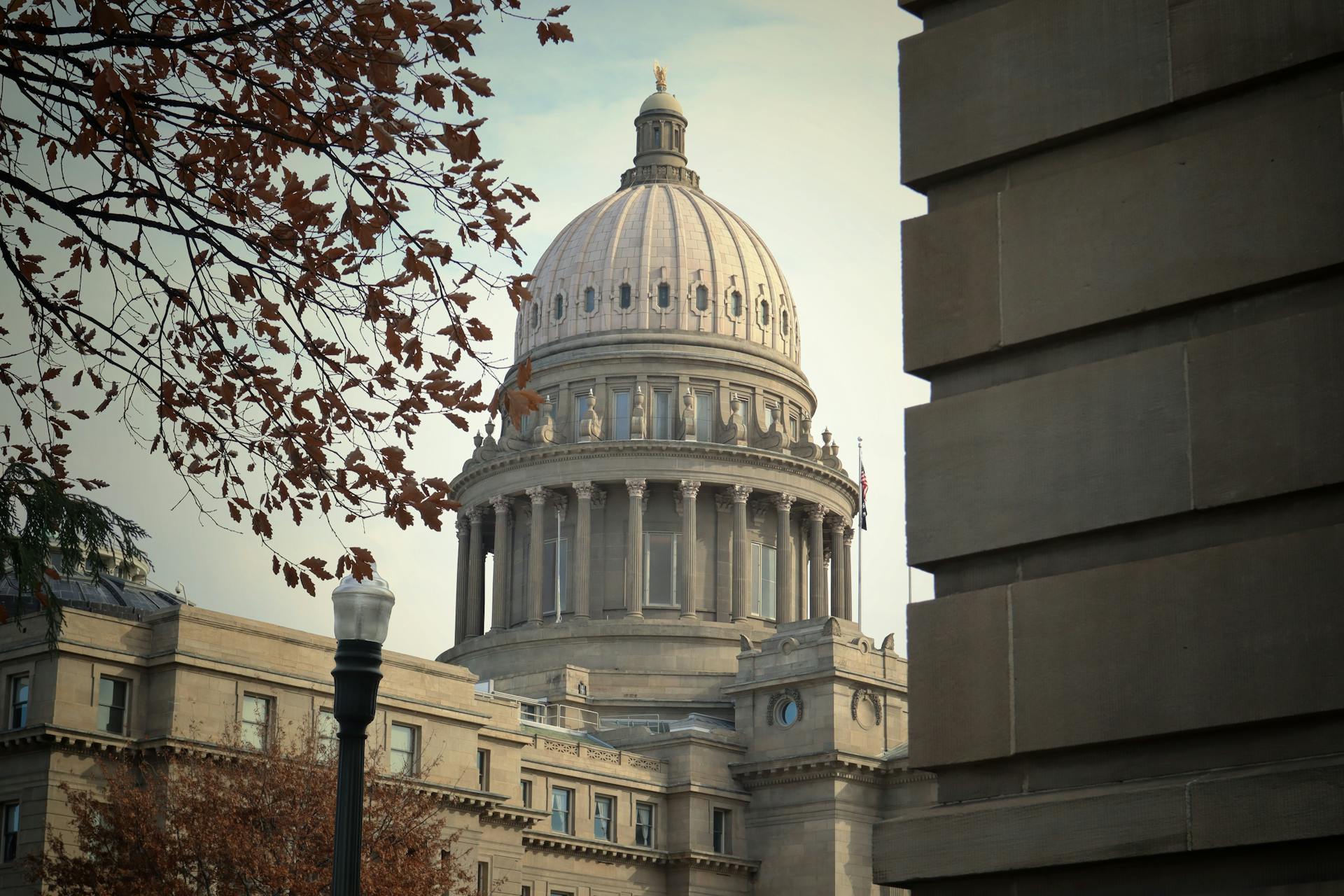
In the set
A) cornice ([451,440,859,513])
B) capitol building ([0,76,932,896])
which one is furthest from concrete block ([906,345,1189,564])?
cornice ([451,440,859,513])

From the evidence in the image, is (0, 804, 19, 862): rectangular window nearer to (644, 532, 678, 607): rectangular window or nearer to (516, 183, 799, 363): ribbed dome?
(644, 532, 678, 607): rectangular window

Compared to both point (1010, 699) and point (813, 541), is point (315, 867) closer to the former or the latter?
point (1010, 699)

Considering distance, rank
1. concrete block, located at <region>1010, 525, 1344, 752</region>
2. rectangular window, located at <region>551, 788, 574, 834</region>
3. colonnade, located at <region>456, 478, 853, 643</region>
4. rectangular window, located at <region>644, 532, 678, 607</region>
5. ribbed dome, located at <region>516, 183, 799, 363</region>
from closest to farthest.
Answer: concrete block, located at <region>1010, 525, 1344, 752</region> → rectangular window, located at <region>551, 788, 574, 834</region> → colonnade, located at <region>456, 478, 853, 643</region> → rectangular window, located at <region>644, 532, 678, 607</region> → ribbed dome, located at <region>516, 183, 799, 363</region>

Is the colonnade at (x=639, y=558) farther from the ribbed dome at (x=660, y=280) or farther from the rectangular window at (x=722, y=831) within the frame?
the rectangular window at (x=722, y=831)

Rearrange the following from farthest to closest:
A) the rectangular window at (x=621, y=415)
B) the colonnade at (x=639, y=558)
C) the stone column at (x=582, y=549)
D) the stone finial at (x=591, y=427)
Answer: the rectangular window at (x=621, y=415), the stone finial at (x=591, y=427), the colonnade at (x=639, y=558), the stone column at (x=582, y=549)

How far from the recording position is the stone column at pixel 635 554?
4045 inches

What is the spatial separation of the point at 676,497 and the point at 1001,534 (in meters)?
94.6

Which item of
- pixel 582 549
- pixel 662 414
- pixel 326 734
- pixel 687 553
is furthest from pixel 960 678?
pixel 662 414

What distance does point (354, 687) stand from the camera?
60.1 ft

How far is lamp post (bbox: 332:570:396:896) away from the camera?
58.6 feet

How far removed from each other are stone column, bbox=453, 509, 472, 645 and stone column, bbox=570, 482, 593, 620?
748cm

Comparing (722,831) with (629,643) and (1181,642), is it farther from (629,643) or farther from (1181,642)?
(1181,642)

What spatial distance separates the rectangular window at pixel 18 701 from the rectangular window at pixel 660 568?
46531mm

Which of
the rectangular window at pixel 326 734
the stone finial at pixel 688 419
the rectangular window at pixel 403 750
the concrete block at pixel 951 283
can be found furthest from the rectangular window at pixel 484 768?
the concrete block at pixel 951 283
